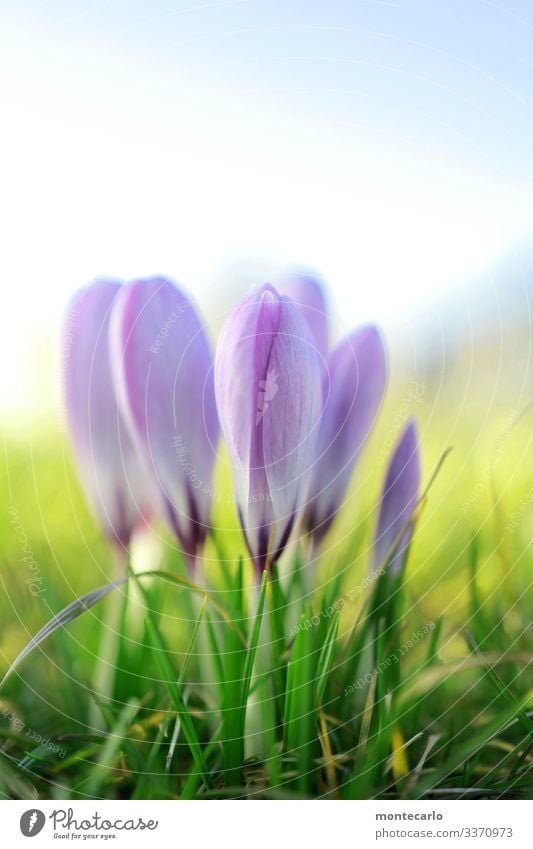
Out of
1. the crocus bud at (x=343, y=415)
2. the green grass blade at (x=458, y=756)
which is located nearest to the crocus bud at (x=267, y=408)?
the crocus bud at (x=343, y=415)

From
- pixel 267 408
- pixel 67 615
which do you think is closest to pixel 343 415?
pixel 267 408

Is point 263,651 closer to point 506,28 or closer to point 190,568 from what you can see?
point 190,568

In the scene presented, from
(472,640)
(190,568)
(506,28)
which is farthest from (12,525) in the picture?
(506,28)

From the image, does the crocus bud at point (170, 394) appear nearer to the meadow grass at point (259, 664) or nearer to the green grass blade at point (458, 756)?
the meadow grass at point (259, 664)
